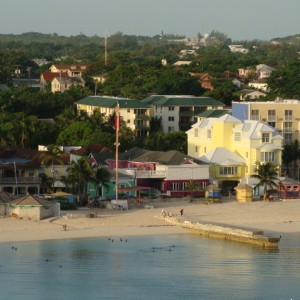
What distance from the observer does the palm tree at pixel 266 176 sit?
54.2 meters

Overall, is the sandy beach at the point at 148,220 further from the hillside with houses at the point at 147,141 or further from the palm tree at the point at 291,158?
the palm tree at the point at 291,158

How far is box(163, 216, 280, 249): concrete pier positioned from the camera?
43656 millimetres

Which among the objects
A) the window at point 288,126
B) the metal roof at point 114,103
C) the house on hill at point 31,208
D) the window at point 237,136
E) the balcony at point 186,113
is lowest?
the house on hill at point 31,208

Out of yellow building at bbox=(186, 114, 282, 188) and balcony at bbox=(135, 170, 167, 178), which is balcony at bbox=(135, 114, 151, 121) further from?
balcony at bbox=(135, 170, 167, 178)

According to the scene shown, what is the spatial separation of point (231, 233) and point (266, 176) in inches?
384

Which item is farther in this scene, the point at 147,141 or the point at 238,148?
the point at 147,141

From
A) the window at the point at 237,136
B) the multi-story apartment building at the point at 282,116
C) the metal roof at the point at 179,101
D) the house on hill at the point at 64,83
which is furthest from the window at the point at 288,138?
the house on hill at the point at 64,83

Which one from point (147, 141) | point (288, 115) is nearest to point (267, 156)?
point (288, 115)

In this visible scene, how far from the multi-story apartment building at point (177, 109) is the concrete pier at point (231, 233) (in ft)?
89.9

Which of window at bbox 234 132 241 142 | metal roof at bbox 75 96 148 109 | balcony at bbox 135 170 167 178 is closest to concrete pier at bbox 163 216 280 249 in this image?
balcony at bbox 135 170 167 178

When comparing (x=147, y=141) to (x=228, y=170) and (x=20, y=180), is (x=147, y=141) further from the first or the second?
(x=20, y=180)

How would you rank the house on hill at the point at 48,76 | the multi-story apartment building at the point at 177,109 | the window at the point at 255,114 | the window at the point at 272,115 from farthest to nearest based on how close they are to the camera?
1. the house on hill at the point at 48,76
2. the multi-story apartment building at the point at 177,109
3. the window at the point at 272,115
4. the window at the point at 255,114

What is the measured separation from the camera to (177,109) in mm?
74938

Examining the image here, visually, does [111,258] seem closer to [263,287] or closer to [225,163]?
[263,287]
